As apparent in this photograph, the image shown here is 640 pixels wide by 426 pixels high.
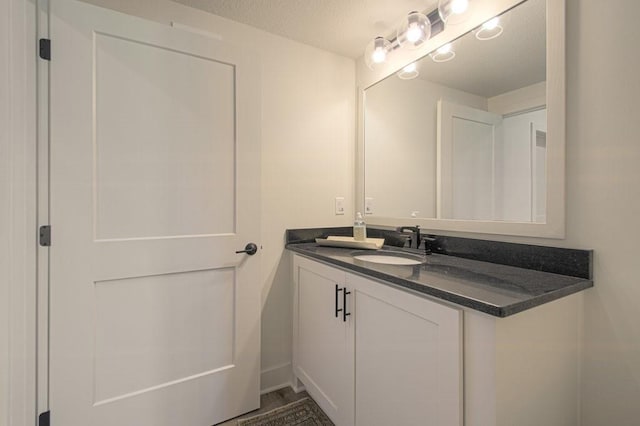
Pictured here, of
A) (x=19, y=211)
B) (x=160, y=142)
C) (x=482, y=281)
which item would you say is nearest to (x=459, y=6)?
(x=482, y=281)

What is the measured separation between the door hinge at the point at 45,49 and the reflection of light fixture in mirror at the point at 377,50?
59.3 inches

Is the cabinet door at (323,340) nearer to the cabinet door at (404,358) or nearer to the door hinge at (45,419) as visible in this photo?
the cabinet door at (404,358)

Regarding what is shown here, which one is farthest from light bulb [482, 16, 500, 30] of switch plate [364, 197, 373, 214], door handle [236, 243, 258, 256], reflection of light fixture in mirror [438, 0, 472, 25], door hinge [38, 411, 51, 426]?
door hinge [38, 411, 51, 426]

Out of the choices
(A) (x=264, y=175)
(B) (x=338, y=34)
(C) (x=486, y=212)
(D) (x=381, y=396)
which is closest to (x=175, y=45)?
(A) (x=264, y=175)

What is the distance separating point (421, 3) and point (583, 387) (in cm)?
176

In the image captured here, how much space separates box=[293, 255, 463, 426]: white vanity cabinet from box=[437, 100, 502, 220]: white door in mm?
635

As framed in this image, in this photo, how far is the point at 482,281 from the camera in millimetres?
935

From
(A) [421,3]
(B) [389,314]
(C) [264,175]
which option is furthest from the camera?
(C) [264,175]

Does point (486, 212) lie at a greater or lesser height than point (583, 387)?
greater

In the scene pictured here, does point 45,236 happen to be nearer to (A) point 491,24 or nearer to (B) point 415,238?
(B) point 415,238

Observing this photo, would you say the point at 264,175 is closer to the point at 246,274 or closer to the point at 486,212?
the point at 246,274

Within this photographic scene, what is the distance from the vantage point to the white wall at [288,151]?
1.70 metres

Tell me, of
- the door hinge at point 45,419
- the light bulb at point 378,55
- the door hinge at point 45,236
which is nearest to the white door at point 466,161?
the light bulb at point 378,55

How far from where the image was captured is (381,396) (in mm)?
1069
